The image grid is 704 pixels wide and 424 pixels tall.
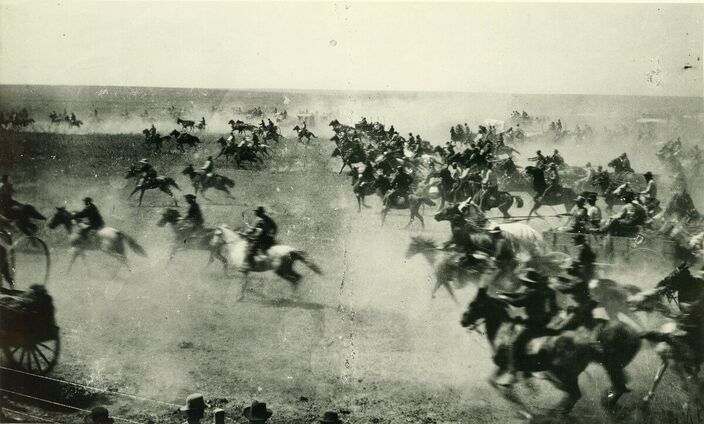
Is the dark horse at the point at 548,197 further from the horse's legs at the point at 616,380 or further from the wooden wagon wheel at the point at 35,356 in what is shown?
the wooden wagon wheel at the point at 35,356

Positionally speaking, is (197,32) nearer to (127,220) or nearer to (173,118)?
(127,220)

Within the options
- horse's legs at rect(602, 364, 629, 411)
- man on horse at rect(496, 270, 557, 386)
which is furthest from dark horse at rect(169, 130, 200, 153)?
horse's legs at rect(602, 364, 629, 411)

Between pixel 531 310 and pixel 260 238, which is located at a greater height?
pixel 260 238

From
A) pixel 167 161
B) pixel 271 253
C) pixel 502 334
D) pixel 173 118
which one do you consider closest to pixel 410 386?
pixel 502 334

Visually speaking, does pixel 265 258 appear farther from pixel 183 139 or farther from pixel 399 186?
pixel 183 139

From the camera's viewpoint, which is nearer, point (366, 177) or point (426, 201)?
point (426, 201)

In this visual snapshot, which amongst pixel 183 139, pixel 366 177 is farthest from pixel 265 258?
pixel 183 139

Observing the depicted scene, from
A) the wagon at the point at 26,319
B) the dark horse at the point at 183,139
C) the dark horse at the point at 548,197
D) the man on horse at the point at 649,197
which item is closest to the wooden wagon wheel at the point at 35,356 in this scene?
the wagon at the point at 26,319
